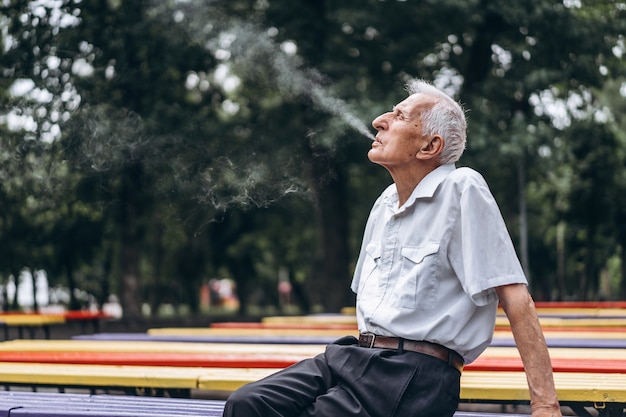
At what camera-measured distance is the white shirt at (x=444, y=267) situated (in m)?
2.85

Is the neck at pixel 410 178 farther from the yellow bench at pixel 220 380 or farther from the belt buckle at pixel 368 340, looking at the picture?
the yellow bench at pixel 220 380

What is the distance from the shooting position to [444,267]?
297 centimetres

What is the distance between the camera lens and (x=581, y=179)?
21.0m

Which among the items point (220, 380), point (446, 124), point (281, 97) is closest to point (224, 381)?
point (220, 380)

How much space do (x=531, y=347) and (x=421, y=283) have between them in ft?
1.30

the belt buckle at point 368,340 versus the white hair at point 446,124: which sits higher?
the white hair at point 446,124

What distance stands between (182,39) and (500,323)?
1013 cm

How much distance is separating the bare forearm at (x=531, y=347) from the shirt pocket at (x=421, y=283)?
9.3 inches

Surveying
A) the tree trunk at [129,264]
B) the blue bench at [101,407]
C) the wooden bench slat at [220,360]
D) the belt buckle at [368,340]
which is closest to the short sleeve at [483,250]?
the belt buckle at [368,340]

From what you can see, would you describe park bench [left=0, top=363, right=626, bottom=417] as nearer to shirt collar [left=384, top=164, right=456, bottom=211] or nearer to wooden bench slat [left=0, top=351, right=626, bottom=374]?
wooden bench slat [left=0, top=351, right=626, bottom=374]

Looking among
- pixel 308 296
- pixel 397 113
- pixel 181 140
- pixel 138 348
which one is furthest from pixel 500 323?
pixel 308 296

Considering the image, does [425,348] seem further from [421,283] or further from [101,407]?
[101,407]

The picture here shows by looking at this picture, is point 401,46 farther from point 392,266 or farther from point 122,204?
point 392,266

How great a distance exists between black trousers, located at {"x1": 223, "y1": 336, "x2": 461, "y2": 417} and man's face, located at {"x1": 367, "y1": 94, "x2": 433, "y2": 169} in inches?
25.9
